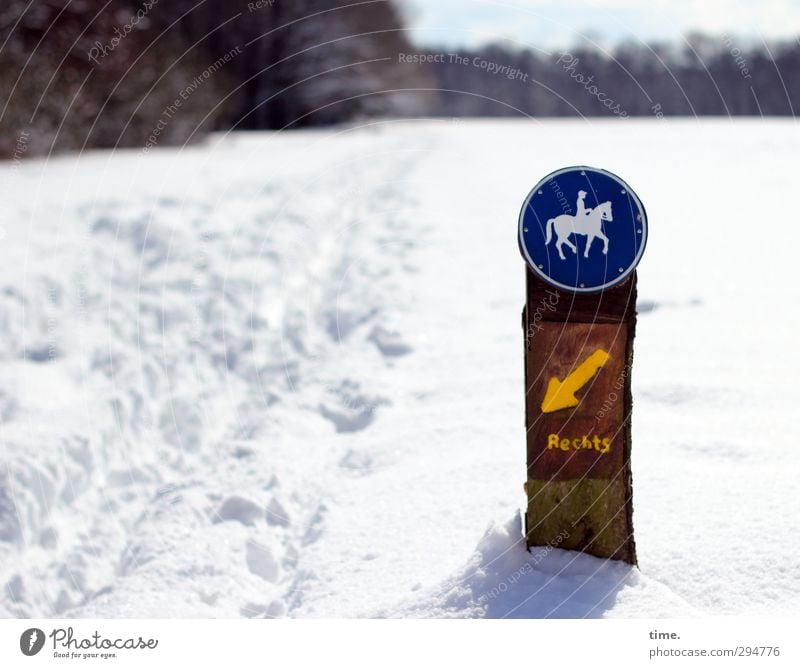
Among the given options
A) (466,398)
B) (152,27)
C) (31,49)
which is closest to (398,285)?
(466,398)

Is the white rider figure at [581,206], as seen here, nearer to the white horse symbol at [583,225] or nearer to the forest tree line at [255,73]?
the white horse symbol at [583,225]

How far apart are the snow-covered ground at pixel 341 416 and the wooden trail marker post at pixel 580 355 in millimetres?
167

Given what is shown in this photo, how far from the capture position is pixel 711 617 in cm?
247

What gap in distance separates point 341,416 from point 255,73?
2136 centimetres

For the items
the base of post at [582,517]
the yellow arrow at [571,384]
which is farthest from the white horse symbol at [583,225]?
the base of post at [582,517]

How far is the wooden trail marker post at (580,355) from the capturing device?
7.84ft

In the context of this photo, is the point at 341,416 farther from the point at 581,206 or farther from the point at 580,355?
the point at 581,206

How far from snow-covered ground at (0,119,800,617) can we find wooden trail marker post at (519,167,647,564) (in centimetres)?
17

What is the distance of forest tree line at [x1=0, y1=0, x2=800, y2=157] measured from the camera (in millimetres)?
12398

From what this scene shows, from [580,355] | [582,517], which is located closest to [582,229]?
[580,355]

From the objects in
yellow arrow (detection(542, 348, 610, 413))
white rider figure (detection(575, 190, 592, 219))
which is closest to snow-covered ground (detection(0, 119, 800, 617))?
yellow arrow (detection(542, 348, 610, 413))

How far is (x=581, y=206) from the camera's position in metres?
2.39

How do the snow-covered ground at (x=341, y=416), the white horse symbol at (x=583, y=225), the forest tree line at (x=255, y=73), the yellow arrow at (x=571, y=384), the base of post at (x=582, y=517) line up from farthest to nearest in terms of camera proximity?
1. the forest tree line at (x=255, y=73)
2. the snow-covered ground at (x=341, y=416)
3. the base of post at (x=582, y=517)
4. the yellow arrow at (x=571, y=384)
5. the white horse symbol at (x=583, y=225)

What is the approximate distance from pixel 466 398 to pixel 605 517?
75.7 inches
